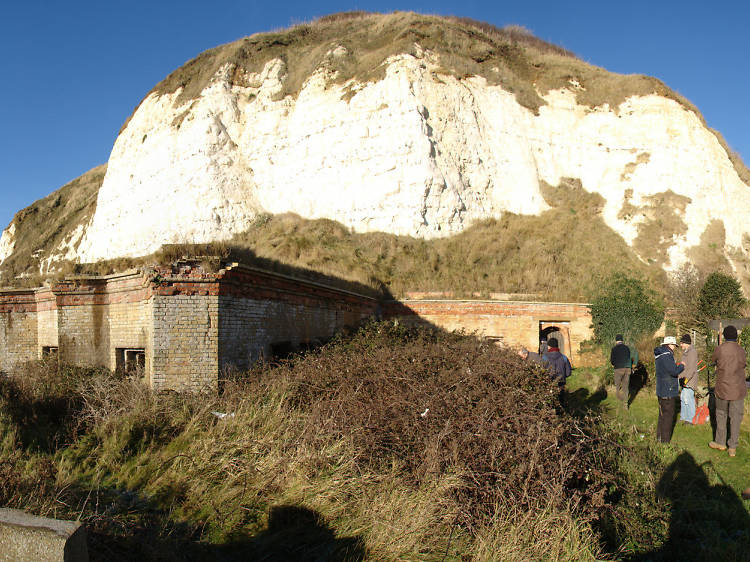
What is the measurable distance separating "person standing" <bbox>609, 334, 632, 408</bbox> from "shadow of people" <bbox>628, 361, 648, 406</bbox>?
1428mm

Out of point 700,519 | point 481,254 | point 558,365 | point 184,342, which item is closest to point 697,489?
point 700,519

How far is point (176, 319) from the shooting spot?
699 centimetres

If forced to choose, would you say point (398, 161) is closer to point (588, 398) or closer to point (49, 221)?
point (588, 398)

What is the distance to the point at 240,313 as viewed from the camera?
→ 24.7 ft

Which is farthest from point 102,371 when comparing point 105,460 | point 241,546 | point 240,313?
point 241,546

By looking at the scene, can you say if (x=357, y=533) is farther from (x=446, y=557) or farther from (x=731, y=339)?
(x=731, y=339)

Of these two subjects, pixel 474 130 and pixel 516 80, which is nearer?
pixel 474 130

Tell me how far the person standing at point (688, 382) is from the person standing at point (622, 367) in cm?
134

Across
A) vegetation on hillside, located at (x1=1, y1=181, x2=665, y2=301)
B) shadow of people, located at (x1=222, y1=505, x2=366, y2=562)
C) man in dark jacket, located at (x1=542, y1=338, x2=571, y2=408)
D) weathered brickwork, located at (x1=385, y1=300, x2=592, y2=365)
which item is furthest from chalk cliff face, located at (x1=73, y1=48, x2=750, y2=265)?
shadow of people, located at (x1=222, y1=505, x2=366, y2=562)

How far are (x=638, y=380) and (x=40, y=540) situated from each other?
12.2 m

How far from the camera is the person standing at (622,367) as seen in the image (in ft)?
29.2

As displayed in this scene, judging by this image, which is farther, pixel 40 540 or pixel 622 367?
pixel 622 367

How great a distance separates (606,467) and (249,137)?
85.1 ft

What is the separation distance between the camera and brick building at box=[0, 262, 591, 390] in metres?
6.98
